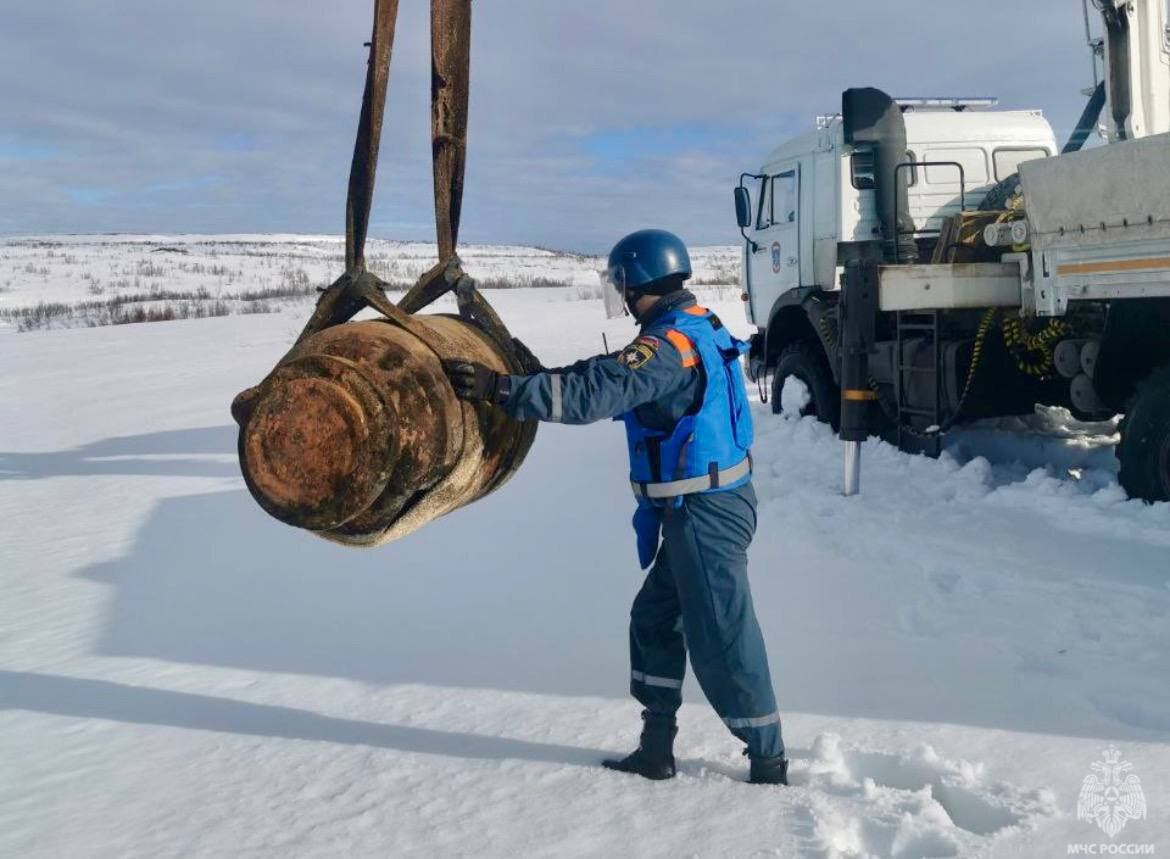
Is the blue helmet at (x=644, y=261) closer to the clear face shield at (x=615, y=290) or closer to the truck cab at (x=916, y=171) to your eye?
the clear face shield at (x=615, y=290)

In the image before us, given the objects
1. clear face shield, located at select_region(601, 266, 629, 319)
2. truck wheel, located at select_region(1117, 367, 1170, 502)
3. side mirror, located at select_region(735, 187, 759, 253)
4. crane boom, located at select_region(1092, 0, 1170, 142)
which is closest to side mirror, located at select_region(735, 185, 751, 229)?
side mirror, located at select_region(735, 187, 759, 253)

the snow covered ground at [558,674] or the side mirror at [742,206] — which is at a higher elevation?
the side mirror at [742,206]

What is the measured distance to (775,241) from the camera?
30.9 feet

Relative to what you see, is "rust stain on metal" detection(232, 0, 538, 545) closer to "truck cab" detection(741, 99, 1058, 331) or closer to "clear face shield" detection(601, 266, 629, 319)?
"clear face shield" detection(601, 266, 629, 319)

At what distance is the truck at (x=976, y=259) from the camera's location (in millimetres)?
5766

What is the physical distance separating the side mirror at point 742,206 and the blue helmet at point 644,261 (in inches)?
247

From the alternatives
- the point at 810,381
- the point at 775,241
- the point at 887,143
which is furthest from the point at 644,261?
the point at 775,241

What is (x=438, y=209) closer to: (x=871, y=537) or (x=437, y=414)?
(x=437, y=414)

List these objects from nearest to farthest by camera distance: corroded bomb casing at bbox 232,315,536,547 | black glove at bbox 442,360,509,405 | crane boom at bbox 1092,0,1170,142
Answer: corroded bomb casing at bbox 232,315,536,547, black glove at bbox 442,360,509,405, crane boom at bbox 1092,0,1170,142

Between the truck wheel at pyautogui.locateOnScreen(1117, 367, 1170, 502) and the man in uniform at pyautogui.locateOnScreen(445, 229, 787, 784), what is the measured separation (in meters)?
3.57

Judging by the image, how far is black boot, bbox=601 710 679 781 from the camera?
328cm

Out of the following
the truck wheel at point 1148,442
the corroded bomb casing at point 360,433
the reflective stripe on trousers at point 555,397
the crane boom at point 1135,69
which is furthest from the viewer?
the crane boom at point 1135,69

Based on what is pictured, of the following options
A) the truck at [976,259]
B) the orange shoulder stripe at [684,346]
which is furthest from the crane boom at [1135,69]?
the orange shoulder stripe at [684,346]

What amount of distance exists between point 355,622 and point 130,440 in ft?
24.2
